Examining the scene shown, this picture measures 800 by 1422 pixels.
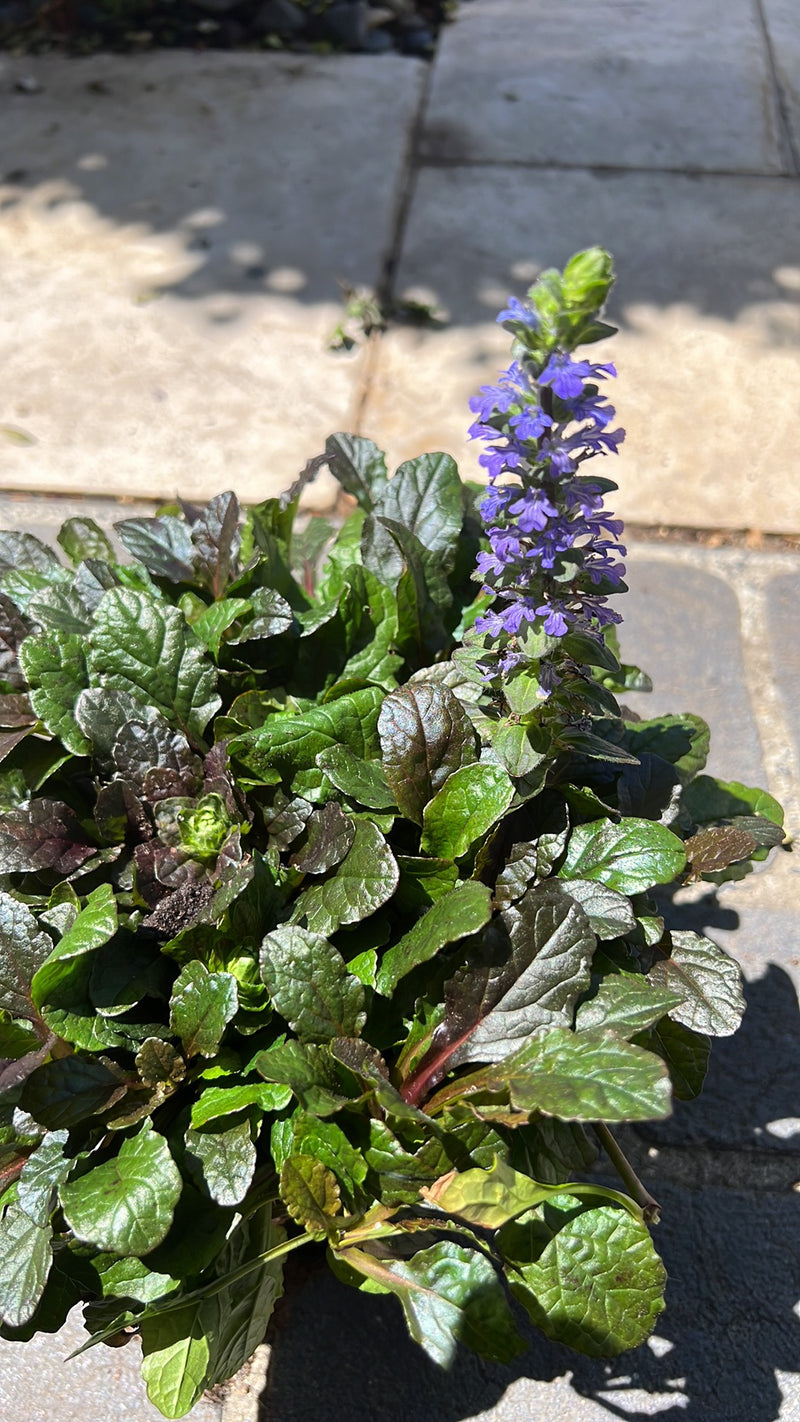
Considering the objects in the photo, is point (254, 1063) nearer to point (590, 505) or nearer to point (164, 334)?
point (590, 505)

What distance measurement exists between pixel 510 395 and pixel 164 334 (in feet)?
8.57

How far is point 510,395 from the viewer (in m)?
1.29

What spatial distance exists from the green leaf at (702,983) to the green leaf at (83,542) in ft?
3.96

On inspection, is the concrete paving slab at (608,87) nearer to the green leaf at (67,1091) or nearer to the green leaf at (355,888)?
the green leaf at (355,888)

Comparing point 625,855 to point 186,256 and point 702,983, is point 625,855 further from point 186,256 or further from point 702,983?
point 186,256

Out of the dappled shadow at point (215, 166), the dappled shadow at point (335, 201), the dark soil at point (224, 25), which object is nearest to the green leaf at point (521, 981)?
the dappled shadow at point (335, 201)

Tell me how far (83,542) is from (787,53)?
4.07 metres

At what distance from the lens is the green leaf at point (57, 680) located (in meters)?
1.75

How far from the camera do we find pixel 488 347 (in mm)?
3541

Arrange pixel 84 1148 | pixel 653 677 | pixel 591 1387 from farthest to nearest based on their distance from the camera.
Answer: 1. pixel 653 677
2. pixel 591 1387
3. pixel 84 1148

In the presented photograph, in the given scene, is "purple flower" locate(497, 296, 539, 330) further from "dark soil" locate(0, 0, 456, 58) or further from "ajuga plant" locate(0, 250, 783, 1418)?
"dark soil" locate(0, 0, 456, 58)

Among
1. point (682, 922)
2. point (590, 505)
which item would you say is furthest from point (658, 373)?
point (590, 505)

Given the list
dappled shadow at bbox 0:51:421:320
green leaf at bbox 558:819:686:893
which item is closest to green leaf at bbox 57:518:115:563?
green leaf at bbox 558:819:686:893

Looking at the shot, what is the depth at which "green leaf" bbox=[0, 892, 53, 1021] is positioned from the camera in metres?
1.56
